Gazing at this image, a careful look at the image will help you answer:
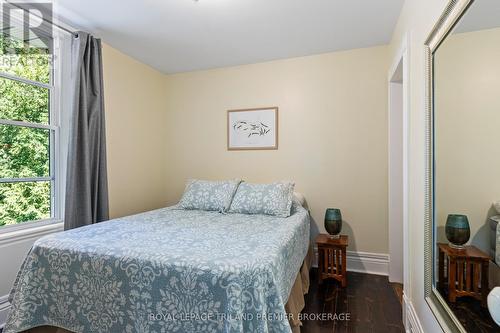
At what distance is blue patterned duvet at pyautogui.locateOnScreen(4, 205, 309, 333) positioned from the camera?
1236 millimetres

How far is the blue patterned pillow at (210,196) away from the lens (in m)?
2.71

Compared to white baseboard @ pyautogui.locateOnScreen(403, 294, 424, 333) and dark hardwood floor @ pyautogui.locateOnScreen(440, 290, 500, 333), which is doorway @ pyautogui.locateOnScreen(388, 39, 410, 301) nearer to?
white baseboard @ pyautogui.locateOnScreen(403, 294, 424, 333)

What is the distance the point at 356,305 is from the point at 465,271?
139 cm

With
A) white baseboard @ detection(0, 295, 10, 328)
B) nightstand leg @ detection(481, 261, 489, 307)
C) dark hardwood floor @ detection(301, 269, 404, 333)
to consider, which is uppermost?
nightstand leg @ detection(481, 261, 489, 307)

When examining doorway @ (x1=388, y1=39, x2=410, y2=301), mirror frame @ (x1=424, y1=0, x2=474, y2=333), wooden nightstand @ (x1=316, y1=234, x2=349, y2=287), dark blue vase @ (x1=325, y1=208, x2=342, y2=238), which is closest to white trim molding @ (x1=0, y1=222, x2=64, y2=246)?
wooden nightstand @ (x1=316, y1=234, x2=349, y2=287)

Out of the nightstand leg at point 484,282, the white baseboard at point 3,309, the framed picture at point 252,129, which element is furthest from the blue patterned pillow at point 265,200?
the white baseboard at point 3,309

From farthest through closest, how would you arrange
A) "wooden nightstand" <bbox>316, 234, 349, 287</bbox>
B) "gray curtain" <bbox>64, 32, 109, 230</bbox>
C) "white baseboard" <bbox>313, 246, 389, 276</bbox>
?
"white baseboard" <bbox>313, 246, 389, 276</bbox>
"wooden nightstand" <bbox>316, 234, 349, 287</bbox>
"gray curtain" <bbox>64, 32, 109, 230</bbox>

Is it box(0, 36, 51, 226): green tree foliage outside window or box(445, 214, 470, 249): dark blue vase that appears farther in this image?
box(0, 36, 51, 226): green tree foliage outside window

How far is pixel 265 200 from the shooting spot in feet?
8.43

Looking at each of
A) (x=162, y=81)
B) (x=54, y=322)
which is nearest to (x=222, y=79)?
(x=162, y=81)

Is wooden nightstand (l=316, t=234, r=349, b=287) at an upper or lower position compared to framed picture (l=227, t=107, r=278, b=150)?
lower

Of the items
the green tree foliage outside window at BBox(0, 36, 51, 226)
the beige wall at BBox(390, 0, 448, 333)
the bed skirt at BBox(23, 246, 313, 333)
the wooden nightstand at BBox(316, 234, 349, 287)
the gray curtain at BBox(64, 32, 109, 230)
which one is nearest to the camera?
the beige wall at BBox(390, 0, 448, 333)

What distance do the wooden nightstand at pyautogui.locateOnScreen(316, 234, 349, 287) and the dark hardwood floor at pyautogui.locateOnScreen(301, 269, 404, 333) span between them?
11cm

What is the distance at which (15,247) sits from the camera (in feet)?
6.72
